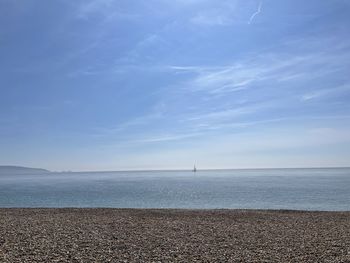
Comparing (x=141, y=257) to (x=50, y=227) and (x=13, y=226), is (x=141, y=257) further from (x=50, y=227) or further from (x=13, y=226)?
(x=13, y=226)

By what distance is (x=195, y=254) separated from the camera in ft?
40.6

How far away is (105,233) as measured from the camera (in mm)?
16625

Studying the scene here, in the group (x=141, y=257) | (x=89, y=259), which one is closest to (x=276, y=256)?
(x=141, y=257)

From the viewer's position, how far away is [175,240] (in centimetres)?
1489

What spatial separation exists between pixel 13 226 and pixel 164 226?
8027mm

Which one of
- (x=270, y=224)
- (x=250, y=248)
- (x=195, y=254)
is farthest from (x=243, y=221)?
(x=195, y=254)

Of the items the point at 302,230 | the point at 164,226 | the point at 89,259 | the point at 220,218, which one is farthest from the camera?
the point at 220,218

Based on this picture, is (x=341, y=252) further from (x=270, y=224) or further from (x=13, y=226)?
(x=13, y=226)

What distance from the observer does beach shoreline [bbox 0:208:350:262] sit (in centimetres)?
1191

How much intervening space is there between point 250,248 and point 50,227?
417 inches

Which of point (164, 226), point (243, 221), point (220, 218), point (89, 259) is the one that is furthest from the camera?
point (220, 218)

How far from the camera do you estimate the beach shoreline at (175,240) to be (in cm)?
1191

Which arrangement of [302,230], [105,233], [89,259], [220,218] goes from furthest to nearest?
[220,218] → [302,230] → [105,233] → [89,259]

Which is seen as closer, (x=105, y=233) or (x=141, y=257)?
(x=141, y=257)
